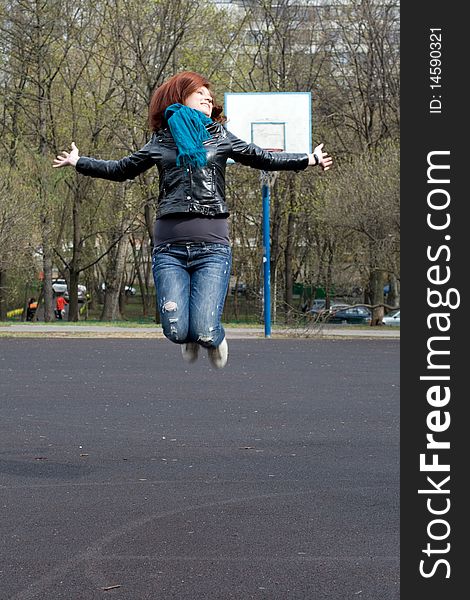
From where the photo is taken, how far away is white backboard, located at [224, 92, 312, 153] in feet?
76.8

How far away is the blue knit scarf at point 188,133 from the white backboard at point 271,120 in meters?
17.1

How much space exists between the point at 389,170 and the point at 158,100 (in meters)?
22.8

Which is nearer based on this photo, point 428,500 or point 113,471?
point 428,500

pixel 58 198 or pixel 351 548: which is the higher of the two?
pixel 58 198

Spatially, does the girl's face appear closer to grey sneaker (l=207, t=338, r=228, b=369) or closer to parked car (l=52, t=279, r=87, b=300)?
grey sneaker (l=207, t=338, r=228, b=369)

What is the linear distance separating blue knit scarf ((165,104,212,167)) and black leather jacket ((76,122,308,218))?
43 mm

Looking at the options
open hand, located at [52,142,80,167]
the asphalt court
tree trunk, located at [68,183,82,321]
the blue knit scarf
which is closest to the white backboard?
the asphalt court

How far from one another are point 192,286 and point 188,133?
93 centimetres

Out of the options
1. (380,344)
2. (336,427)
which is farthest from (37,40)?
(336,427)

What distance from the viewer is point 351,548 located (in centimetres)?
563

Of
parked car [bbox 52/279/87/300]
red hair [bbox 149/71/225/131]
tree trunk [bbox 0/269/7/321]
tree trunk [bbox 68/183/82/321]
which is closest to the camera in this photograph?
red hair [bbox 149/71/225/131]

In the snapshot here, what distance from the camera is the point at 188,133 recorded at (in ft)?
20.6

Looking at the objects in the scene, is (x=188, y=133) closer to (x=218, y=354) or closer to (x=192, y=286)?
(x=192, y=286)

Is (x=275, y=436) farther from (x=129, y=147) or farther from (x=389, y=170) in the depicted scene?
(x=129, y=147)
